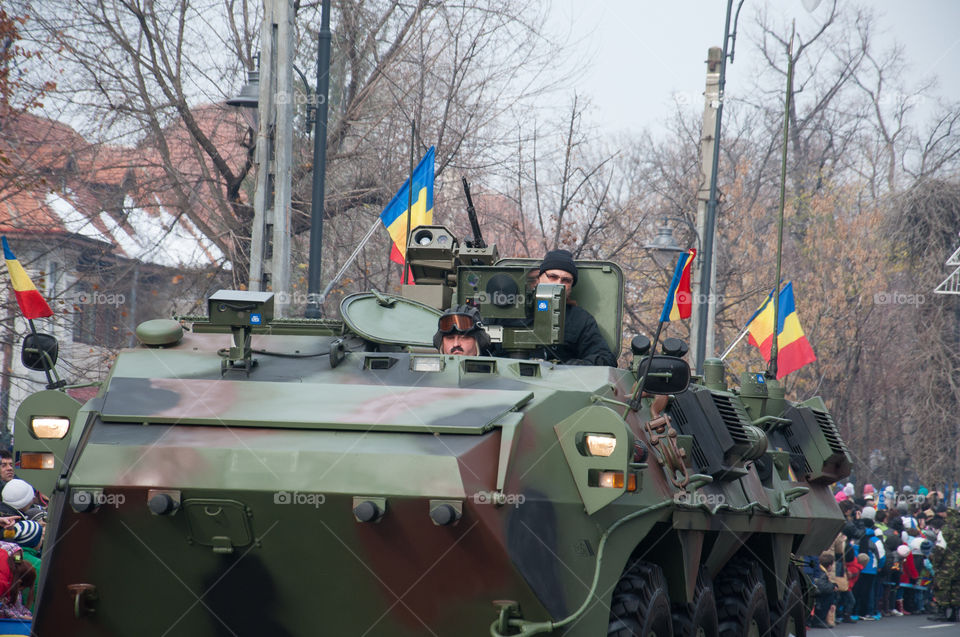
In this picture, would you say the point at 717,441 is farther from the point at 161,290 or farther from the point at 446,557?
the point at 161,290

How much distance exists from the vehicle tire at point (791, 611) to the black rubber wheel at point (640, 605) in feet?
11.1

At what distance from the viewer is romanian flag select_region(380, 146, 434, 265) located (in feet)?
50.2

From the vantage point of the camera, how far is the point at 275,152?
14.1 meters

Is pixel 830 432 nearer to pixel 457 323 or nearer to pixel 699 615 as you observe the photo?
pixel 699 615

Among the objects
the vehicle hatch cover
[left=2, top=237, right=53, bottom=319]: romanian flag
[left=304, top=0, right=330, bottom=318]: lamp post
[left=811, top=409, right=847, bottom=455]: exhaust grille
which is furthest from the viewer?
[left=304, top=0, right=330, bottom=318]: lamp post

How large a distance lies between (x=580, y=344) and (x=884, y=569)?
1270cm

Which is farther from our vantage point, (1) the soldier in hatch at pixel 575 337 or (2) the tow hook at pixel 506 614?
(1) the soldier in hatch at pixel 575 337

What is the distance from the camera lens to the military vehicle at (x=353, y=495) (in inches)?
256

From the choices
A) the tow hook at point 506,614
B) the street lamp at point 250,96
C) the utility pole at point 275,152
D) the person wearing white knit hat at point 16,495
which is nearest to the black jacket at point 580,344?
the tow hook at point 506,614

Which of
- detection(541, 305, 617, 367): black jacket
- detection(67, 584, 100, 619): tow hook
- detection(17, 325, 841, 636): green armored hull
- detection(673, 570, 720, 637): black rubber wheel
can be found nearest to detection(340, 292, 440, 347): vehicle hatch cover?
detection(541, 305, 617, 367): black jacket

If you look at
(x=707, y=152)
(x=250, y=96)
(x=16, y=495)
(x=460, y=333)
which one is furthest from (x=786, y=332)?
(x=16, y=495)

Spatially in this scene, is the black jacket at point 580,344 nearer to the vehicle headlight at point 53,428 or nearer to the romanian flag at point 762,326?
the vehicle headlight at point 53,428

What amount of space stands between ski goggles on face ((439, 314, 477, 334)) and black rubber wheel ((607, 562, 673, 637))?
1676mm

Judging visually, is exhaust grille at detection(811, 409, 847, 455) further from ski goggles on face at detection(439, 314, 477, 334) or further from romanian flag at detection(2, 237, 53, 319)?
romanian flag at detection(2, 237, 53, 319)
